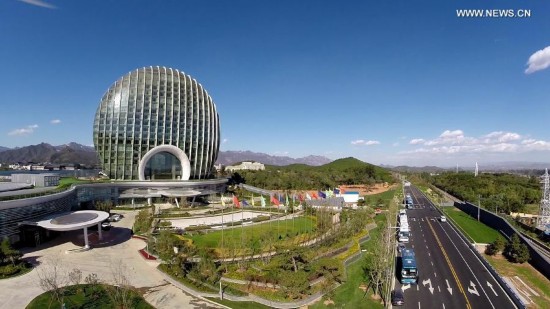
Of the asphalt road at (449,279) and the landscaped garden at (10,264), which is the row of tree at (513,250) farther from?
the landscaped garden at (10,264)

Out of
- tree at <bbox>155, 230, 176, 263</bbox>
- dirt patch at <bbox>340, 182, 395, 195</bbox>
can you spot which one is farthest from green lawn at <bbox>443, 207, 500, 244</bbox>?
tree at <bbox>155, 230, 176, 263</bbox>

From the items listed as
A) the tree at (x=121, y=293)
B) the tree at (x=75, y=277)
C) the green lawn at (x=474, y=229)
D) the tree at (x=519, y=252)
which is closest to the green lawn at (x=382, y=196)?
the green lawn at (x=474, y=229)

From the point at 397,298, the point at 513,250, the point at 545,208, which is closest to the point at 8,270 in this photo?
the point at 397,298

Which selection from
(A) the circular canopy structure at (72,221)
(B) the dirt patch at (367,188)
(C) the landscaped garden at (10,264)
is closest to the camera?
(C) the landscaped garden at (10,264)

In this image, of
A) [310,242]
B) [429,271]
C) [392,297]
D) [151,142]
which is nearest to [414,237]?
[429,271]

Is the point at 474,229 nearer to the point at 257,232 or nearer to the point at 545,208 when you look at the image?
the point at 545,208

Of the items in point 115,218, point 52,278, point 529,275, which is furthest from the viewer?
point 115,218

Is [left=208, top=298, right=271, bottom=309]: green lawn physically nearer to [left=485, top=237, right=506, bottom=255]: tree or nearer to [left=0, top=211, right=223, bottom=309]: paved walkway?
[left=0, top=211, right=223, bottom=309]: paved walkway
